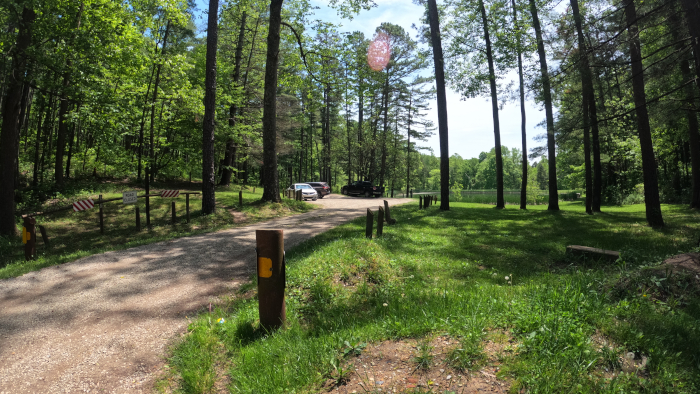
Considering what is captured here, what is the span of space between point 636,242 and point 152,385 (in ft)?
34.6

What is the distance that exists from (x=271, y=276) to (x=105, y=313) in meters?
2.62

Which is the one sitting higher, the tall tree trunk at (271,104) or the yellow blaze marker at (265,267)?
the tall tree trunk at (271,104)

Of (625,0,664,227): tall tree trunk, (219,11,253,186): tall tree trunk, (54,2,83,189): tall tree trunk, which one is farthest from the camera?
(219,11,253,186): tall tree trunk

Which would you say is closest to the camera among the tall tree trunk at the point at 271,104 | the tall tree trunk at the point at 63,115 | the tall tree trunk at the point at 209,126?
the tall tree trunk at the point at 63,115

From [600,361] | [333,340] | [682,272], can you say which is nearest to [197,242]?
[333,340]

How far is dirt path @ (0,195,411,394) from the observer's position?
3.21 meters

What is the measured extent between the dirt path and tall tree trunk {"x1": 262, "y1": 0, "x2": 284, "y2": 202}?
7763mm

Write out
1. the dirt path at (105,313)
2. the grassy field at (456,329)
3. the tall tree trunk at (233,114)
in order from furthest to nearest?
the tall tree trunk at (233,114)
the dirt path at (105,313)
the grassy field at (456,329)

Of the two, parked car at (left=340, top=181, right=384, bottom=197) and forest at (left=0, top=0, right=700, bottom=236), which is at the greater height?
forest at (left=0, top=0, right=700, bottom=236)

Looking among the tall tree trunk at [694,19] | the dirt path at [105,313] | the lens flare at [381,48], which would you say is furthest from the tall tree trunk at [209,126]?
the lens flare at [381,48]

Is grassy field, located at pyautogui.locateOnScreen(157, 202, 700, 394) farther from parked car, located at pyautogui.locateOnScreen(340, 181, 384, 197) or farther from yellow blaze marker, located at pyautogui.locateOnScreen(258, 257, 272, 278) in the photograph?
parked car, located at pyautogui.locateOnScreen(340, 181, 384, 197)

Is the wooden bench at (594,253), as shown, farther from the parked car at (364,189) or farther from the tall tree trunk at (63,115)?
the parked car at (364,189)

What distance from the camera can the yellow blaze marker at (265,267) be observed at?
3.66m

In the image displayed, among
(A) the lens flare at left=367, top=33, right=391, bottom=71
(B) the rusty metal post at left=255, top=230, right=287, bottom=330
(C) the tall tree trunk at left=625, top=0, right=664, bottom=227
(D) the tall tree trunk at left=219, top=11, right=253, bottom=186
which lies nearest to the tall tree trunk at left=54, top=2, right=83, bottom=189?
(D) the tall tree trunk at left=219, top=11, right=253, bottom=186
